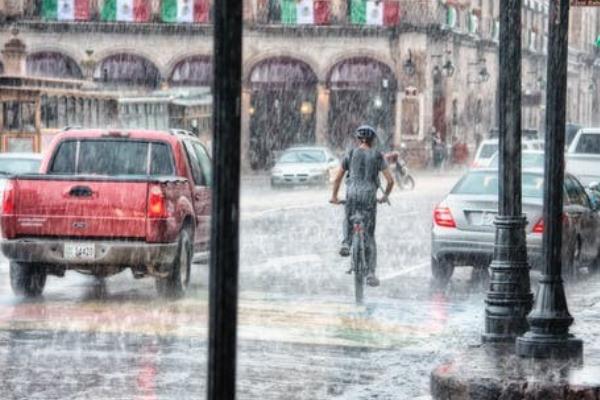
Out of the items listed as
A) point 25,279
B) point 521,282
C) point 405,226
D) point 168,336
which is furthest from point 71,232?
point 405,226

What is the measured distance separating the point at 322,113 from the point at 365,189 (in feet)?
159

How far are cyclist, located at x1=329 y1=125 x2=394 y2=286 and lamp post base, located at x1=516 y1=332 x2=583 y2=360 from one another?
5.23 meters

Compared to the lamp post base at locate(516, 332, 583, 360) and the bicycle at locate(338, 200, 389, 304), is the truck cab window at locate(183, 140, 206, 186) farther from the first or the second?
the lamp post base at locate(516, 332, 583, 360)

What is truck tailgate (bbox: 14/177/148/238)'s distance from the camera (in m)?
15.5

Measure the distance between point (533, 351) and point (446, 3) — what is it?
57.4 meters

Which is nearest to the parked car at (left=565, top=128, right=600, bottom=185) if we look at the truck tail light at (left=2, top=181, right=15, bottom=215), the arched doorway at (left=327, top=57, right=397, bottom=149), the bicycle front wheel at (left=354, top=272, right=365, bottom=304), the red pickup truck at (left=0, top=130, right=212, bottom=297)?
the bicycle front wheel at (left=354, top=272, right=365, bottom=304)

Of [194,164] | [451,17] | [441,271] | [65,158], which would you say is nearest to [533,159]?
[441,271]

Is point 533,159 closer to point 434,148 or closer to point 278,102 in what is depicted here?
point 434,148

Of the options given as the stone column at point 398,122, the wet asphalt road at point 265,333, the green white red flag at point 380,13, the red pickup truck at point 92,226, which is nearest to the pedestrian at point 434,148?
the stone column at point 398,122

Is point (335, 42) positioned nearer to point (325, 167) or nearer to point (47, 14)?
point (47, 14)

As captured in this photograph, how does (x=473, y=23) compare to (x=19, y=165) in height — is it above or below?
above

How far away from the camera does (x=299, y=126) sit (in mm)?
66000

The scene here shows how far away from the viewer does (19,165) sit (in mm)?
25578

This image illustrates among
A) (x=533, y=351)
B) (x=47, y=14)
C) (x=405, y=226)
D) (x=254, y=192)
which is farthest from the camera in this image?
(x=47, y=14)
